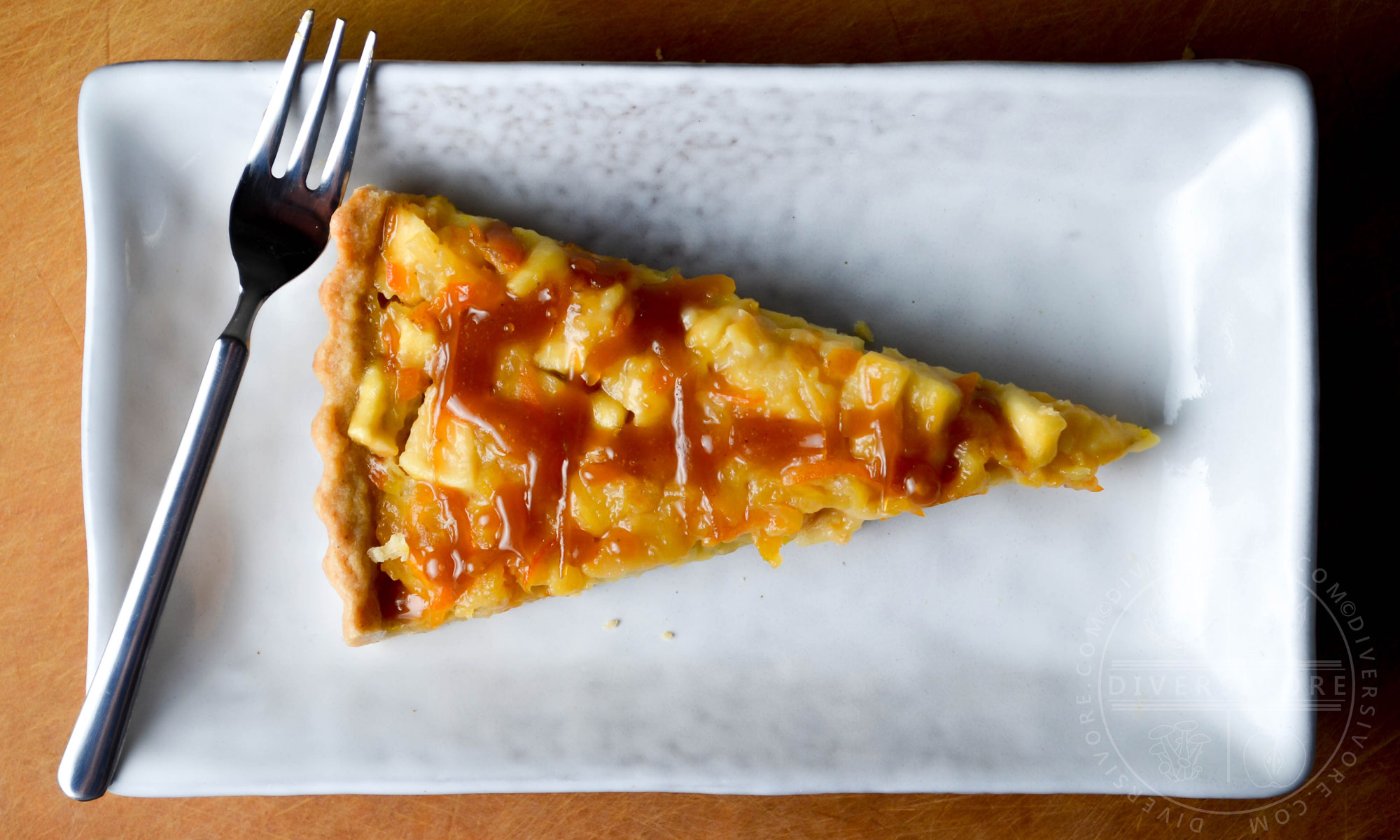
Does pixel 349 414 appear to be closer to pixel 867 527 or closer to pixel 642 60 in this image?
pixel 642 60

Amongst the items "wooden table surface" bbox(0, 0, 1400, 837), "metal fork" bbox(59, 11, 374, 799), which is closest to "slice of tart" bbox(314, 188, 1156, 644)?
"metal fork" bbox(59, 11, 374, 799)

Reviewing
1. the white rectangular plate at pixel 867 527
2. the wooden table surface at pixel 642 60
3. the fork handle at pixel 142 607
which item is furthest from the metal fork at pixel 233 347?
the wooden table surface at pixel 642 60

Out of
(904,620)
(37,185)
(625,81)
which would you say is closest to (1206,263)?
(904,620)

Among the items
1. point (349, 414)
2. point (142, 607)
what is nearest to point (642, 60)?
point (349, 414)

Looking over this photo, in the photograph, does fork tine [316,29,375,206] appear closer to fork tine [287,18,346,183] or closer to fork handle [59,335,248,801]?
fork tine [287,18,346,183]

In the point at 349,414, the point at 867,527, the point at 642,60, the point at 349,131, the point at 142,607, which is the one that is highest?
the point at 642,60
